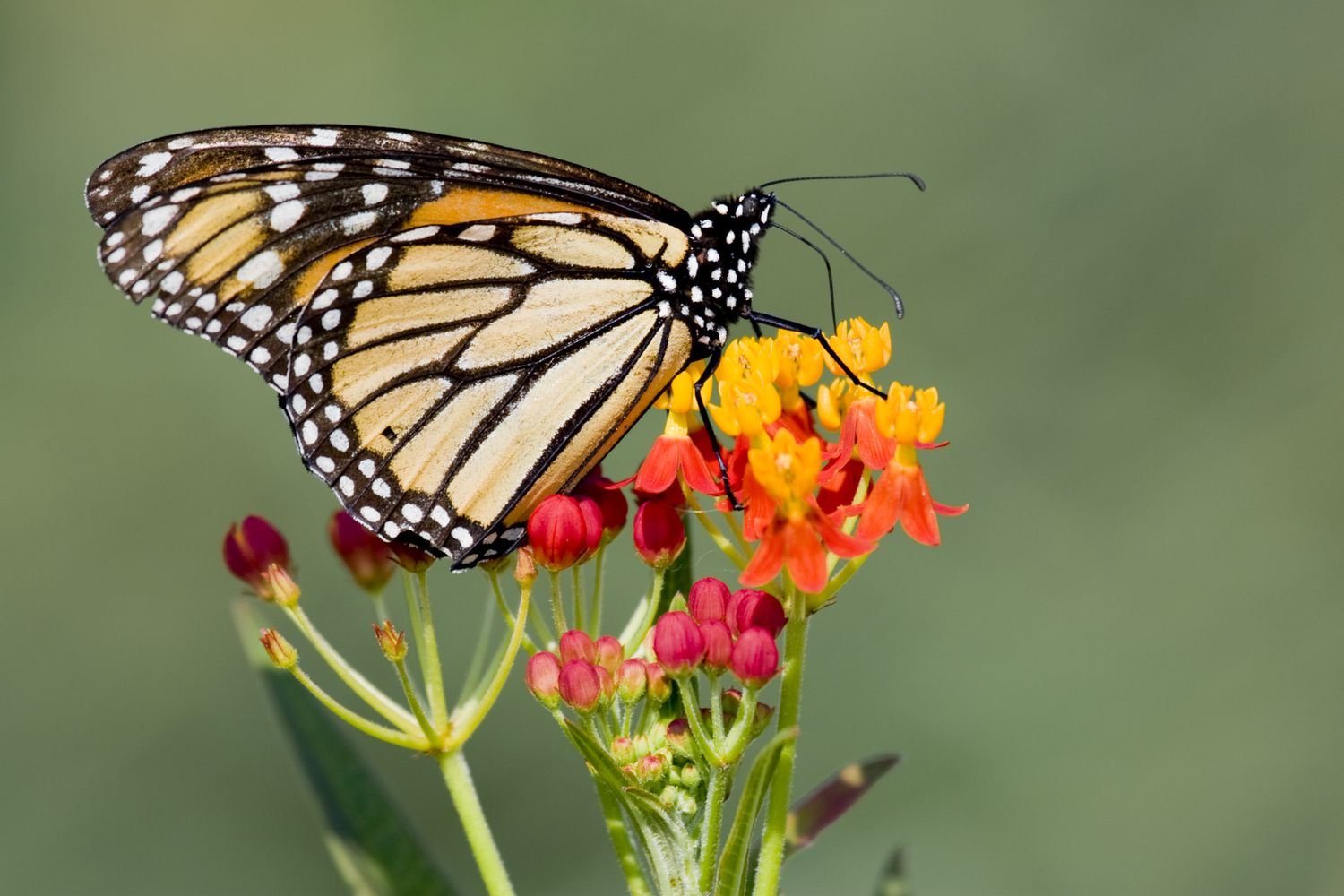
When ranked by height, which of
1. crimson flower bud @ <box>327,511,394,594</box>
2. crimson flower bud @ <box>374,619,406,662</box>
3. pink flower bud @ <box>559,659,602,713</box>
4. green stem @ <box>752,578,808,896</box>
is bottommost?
green stem @ <box>752,578,808,896</box>

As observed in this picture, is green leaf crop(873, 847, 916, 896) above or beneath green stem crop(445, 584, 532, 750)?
beneath

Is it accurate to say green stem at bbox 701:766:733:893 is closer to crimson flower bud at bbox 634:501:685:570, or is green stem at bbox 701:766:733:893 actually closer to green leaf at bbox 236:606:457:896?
crimson flower bud at bbox 634:501:685:570

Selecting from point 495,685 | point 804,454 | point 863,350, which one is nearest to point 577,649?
point 495,685

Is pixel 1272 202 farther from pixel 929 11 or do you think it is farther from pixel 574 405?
pixel 574 405

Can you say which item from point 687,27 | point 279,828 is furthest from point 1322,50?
point 279,828

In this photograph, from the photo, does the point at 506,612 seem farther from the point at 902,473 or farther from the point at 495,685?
the point at 902,473

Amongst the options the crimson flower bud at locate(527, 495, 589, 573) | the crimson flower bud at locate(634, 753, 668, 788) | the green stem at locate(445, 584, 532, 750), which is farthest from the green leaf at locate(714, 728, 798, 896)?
the crimson flower bud at locate(527, 495, 589, 573)

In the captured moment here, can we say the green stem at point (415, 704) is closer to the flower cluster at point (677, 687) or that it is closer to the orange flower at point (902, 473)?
the flower cluster at point (677, 687)

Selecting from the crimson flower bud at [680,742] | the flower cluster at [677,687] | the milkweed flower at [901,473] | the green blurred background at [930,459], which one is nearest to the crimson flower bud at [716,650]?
the flower cluster at [677,687]
